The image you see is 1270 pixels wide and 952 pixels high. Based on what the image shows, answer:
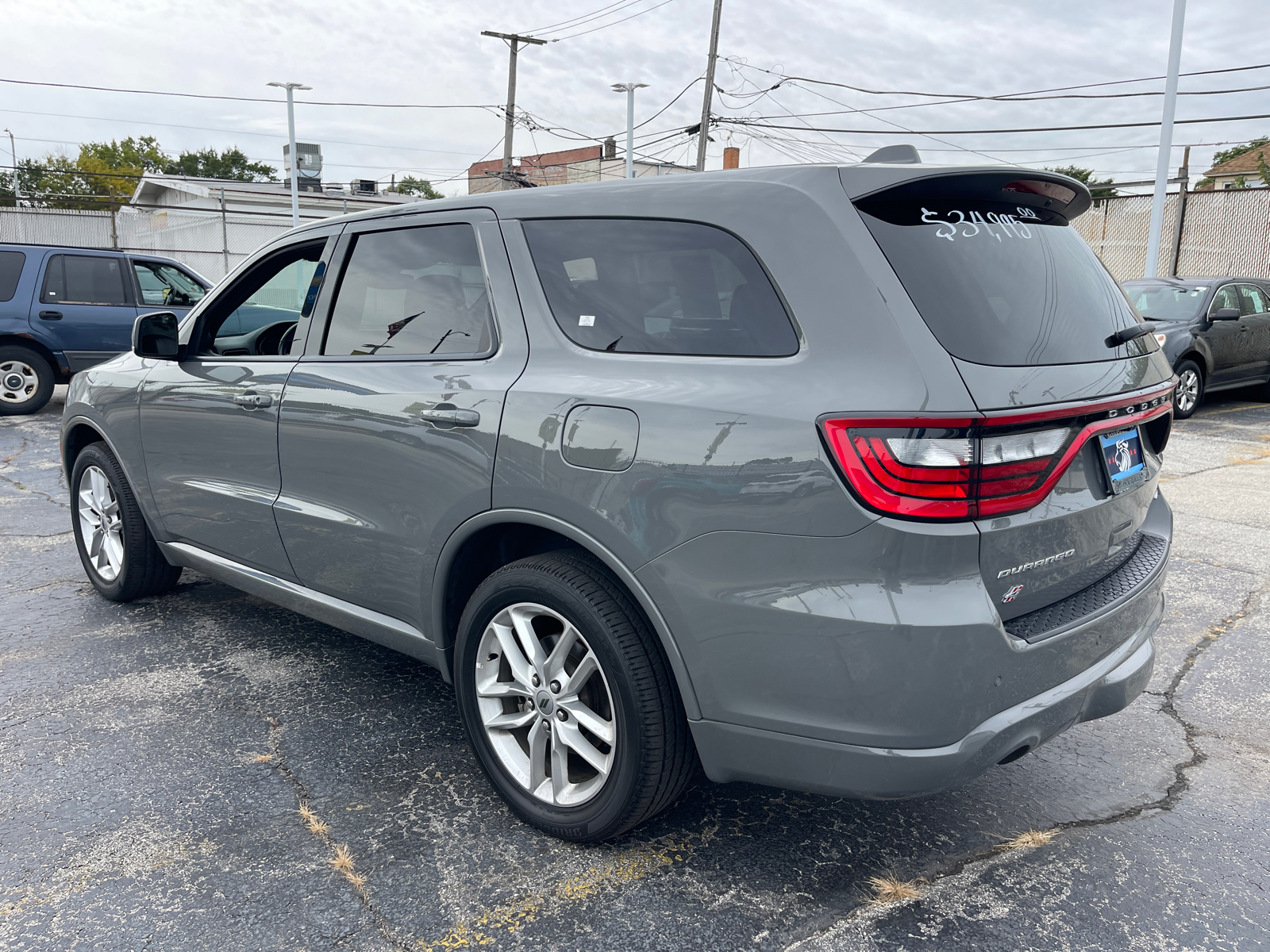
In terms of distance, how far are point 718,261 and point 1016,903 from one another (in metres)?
1.76

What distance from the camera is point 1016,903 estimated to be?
235 cm

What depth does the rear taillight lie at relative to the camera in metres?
1.95

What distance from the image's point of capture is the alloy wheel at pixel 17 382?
10.9 meters

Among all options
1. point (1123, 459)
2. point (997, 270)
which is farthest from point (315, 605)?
point (1123, 459)

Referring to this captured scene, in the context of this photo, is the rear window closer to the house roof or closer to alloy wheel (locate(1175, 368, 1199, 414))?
alloy wheel (locate(1175, 368, 1199, 414))

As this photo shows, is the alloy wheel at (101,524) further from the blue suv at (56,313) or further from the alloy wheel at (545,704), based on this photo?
the blue suv at (56,313)

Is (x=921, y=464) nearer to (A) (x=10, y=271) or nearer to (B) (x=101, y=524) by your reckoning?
(B) (x=101, y=524)

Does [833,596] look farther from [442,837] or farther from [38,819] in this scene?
[38,819]

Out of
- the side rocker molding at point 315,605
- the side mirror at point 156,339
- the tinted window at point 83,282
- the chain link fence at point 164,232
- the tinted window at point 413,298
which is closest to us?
the tinted window at point 413,298

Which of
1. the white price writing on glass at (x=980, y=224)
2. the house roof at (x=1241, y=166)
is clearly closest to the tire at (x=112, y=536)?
the white price writing on glass at (x=980, y=224)

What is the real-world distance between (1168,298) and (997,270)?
36.7 feet

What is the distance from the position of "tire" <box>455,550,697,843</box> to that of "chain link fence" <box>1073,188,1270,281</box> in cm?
1959

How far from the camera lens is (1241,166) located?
4381 centimetres

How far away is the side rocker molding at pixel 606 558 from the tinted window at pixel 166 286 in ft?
33.8
